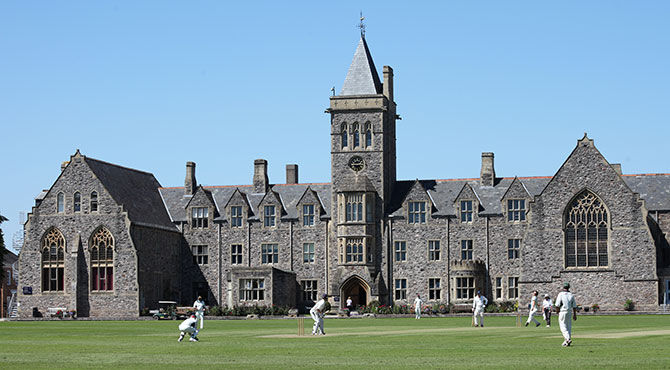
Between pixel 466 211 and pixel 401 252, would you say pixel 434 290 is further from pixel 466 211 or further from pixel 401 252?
pixel 466 211

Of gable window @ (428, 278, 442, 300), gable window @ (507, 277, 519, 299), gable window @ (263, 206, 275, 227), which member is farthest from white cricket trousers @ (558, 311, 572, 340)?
gable window @ (263, 206, 275, 227)

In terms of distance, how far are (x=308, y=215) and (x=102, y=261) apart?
14802 mm

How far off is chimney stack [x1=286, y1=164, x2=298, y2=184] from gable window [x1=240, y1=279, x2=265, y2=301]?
33.5ft

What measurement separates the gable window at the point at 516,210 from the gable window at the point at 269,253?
1690 centimetres

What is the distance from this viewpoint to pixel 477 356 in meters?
25.1

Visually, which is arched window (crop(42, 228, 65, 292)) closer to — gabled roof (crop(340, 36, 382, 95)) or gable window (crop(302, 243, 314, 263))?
gable window (crop(302, 243, 314, 263))

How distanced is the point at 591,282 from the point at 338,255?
57.6ft

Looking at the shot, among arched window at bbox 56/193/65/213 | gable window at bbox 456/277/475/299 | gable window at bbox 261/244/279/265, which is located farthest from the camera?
gable window at bbox 261/244/279/265

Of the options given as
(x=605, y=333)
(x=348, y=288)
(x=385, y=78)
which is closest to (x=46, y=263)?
(x=348, y=288)

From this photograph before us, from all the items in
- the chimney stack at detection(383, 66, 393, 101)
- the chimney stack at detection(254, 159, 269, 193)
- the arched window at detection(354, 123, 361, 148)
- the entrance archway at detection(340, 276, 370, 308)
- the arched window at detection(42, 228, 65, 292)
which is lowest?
the entrance archway at detection(340, 276, 370, 308)

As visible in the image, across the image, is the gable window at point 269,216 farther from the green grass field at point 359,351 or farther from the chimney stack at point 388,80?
the green grass field at point 359,351

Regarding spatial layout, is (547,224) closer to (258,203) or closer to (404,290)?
(404,290)

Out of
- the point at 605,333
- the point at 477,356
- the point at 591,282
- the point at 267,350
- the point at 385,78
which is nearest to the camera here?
the point at 477,356

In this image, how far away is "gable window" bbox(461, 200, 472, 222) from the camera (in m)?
73.9
